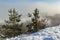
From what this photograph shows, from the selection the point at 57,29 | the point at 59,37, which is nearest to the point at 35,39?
the point at 59,37

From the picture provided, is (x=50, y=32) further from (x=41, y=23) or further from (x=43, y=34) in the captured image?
(x=41, y=23)

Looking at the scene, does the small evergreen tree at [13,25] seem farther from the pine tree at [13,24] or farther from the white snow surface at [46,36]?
the white snow surface at [46,36]

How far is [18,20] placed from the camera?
1410 inches

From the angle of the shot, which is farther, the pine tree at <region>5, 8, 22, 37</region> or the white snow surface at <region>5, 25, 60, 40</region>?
the pine tree at <region>5, 8, 22, 37</region>

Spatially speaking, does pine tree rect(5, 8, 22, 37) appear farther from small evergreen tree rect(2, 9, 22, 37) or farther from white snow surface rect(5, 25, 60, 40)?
white snow surface rect(5, 25, 60, 40)

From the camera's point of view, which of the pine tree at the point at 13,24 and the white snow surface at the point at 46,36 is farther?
the pine tree at the point at 13,24

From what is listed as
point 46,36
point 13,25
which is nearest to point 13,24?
point 13,25

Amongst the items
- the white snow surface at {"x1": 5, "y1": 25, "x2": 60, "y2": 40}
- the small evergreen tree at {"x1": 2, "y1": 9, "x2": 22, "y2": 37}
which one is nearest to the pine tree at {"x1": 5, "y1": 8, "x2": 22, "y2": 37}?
the small evergreen tree at {"x1": 2, "y1": 9, "x2": 22, "y2": 37}

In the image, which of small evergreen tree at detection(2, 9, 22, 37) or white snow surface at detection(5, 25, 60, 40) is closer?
white snow surface at detection(5, 25, 60, 40)

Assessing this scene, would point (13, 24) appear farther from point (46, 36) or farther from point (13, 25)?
point (46, 36)

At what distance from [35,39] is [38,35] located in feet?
2.19

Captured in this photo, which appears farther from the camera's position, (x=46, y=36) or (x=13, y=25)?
(x=13, y=25)

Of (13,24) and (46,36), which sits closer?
(46,36)

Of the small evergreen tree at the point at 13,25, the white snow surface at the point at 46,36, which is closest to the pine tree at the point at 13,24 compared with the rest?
the small evergreen tree at the point at 13,25
